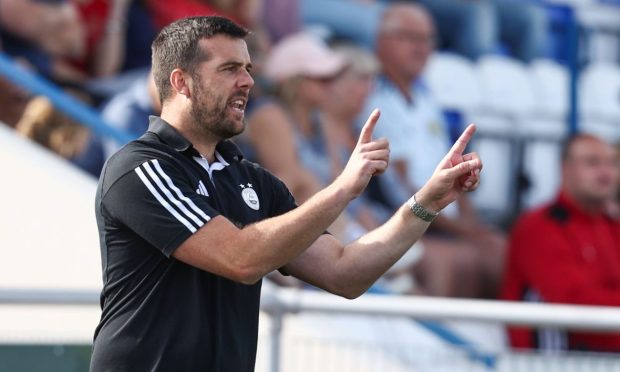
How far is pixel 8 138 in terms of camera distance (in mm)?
6230

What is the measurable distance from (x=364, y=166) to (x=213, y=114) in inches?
17.6

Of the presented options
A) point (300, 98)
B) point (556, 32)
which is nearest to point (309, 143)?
point (300, 98)

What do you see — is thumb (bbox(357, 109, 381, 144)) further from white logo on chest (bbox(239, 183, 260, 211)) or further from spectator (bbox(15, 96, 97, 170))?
spectator (bbox(15, 96, 97, 170))

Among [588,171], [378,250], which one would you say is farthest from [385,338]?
[588,171]

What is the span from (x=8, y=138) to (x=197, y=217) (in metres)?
3.34

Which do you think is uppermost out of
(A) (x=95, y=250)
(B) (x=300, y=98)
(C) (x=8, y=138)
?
(B) (x=300, y=98)

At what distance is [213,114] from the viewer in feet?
10.7

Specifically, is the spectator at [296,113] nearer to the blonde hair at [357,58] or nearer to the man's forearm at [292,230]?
the blonde hair at [357,58]

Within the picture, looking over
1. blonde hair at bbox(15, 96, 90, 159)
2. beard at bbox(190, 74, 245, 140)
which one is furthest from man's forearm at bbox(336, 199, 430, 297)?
blonde hair at bbox(15, 96, 90, 159)

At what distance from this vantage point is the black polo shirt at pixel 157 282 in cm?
314

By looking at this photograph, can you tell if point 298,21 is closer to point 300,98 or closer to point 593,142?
point 300,98

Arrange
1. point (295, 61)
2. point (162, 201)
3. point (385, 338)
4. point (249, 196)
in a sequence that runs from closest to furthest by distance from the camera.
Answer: point (162, 201) < point (249, 196) < point (385, 338) < point (295, 61)

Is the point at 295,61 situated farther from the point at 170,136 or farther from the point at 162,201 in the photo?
the point at 162,201

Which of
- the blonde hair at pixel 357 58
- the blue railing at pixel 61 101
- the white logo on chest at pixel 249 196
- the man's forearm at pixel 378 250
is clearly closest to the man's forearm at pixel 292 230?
the white logo on chest at pixel 249 196
